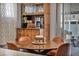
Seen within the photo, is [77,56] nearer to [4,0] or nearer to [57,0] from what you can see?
[57,0]

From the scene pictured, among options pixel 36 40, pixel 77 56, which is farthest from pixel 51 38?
pixel 77 56

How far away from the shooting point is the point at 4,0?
0.79 meters

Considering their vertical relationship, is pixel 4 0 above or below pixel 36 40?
above

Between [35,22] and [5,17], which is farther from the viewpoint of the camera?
[35,22]

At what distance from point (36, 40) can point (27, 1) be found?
1554 millimetres

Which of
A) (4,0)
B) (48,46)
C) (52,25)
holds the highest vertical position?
(4,0)

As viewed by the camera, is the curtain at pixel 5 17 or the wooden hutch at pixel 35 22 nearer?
the curtain at pixel 5 17

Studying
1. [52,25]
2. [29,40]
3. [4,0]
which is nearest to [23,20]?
[52,25]

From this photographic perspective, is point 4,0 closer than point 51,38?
Yes

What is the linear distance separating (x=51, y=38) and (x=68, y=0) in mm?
1342

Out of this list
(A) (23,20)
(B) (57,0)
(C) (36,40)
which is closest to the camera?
(B) (57,0)

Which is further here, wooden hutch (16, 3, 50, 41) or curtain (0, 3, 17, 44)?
wooden hutch (16, 3, 50, 41)

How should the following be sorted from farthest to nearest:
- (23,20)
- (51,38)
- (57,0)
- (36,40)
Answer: (36,40) → (51,38) → (23,20) → (57,0)

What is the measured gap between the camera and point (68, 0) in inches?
31.2
